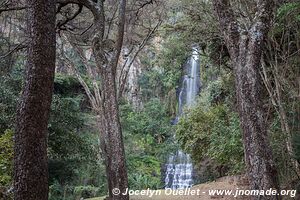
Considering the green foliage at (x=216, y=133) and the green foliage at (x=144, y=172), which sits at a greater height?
the green foliage at (x=216, y=133)

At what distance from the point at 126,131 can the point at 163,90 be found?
7.01 metres

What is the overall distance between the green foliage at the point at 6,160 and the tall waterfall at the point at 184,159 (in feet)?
28.0

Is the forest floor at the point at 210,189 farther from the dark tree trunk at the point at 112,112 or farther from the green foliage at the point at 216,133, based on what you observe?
the dark tree trunk at the point at 112,112

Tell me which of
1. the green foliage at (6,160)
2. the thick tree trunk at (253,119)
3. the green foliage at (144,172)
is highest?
the thick tree trunk at (253,119)

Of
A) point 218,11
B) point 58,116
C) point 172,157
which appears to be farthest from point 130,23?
point 172,157

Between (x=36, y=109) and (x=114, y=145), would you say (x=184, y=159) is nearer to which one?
(x=114, y=145)

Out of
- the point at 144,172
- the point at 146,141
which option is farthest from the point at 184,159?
the point at 146,141

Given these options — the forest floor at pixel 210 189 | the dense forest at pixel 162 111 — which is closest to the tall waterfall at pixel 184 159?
the dense forest at pixel 162 111

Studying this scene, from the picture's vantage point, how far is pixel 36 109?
12.3 feet

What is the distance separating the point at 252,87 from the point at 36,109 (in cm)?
259

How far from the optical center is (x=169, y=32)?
39.1 feet

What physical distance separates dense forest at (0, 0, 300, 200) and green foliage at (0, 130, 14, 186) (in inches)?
1.0

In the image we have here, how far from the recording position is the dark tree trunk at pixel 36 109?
11.6ft

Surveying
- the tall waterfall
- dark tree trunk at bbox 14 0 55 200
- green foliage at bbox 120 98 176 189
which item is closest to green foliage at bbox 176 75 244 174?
the tall waterfall
